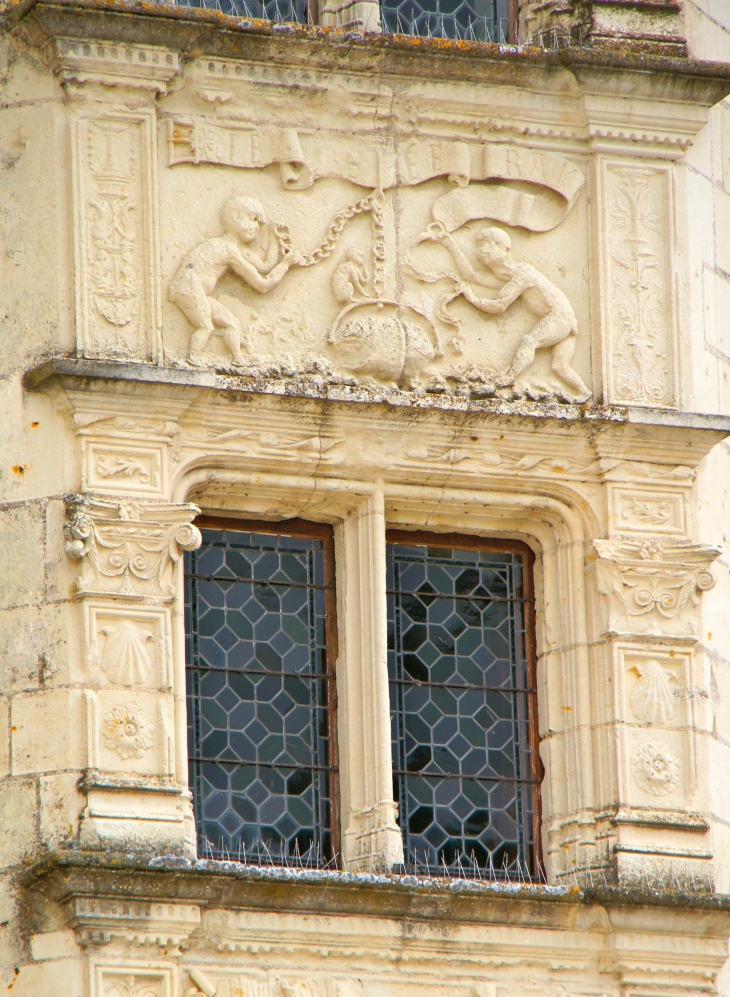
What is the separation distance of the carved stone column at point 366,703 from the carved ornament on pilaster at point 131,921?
88 cm

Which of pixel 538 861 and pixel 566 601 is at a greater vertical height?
pixel 566 601

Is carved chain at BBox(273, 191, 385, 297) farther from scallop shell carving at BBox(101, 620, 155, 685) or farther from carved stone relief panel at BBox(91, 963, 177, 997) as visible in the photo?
carved stone relief panel at BBox(91, 963, 177, 997)

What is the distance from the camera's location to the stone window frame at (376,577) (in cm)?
1098

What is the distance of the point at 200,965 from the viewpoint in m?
10.4

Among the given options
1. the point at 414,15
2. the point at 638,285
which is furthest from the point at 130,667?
the point at 414,15

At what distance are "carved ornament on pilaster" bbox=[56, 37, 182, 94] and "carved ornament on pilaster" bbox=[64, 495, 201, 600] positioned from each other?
1730mm

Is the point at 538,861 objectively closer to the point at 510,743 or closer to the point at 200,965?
the point at 510,743

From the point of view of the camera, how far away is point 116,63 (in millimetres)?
11156

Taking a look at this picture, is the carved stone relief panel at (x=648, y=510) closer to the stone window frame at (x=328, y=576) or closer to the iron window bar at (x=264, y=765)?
the stone window frame at (x=328, y=576)

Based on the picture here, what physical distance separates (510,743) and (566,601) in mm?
625

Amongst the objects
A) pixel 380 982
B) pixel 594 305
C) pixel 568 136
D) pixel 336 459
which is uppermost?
pixel 568 136

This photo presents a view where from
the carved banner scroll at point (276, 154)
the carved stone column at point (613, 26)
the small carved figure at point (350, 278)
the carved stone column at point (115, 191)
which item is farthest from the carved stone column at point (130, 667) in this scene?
the carved stone column at point (613, 26)

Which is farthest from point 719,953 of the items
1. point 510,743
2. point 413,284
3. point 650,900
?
point 413,284

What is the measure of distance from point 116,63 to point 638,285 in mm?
2373
